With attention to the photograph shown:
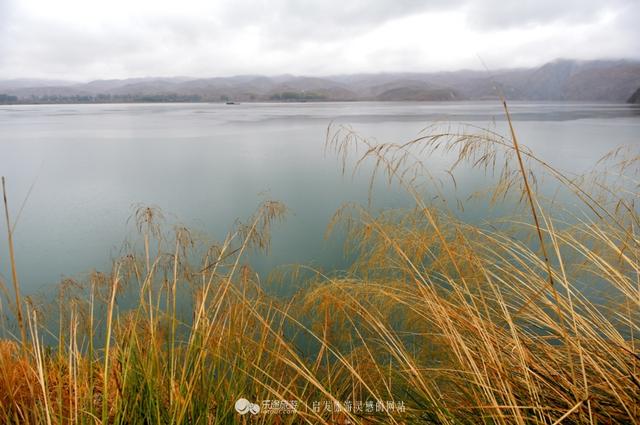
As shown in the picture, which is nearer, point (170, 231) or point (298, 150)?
point (170, 231)

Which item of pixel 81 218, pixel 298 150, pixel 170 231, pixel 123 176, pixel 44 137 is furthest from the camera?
pixel 44 137

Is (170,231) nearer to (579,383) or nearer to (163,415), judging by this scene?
(163,415)

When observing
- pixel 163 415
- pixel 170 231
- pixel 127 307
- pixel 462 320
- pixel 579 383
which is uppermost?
pixel 462 320

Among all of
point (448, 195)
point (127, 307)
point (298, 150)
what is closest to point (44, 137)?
point (298, 150)

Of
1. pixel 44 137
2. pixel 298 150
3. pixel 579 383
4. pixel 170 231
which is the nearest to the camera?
pixel 579 383

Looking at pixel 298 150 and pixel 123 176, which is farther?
pixel 298 150

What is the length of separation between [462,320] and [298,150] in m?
8.17

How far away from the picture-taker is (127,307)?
10.2 feet

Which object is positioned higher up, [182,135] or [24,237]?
[182,135]

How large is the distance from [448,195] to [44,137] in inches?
495

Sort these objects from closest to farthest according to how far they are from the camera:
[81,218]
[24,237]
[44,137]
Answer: [24,237], [81,218], [44,137]

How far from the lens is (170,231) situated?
13.7 ft

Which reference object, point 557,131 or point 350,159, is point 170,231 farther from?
point 557,131

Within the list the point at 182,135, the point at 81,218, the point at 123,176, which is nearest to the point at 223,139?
the point at 182,135
